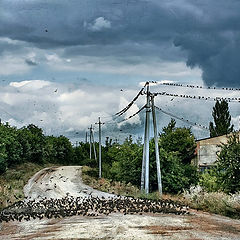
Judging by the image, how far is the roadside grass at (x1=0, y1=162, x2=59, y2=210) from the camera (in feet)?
102

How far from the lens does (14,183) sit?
149 feet

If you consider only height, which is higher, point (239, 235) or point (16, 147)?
point (16, 147)

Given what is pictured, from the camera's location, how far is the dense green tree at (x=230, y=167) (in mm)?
27750

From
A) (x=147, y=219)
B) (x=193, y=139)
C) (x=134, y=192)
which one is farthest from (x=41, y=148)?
(x=147, y=219)

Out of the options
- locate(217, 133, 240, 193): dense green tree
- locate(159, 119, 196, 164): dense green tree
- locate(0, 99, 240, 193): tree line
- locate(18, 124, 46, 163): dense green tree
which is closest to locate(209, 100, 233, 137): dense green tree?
locate(0, 99, 240, 193): tree line

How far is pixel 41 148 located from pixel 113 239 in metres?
66.3

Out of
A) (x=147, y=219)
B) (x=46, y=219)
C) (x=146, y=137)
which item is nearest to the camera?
(x=147, y=219)

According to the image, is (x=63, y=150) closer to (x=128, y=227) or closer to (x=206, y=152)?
(x=206, y=152)

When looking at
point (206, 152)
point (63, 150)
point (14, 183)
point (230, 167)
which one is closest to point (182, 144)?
point (206, 152)

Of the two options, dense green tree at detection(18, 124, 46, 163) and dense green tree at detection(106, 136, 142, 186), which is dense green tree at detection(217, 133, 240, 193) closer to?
dense green tree at detection(106, 136, 142, 186)

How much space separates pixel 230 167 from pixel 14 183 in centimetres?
2447

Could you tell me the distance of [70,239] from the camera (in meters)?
15.5

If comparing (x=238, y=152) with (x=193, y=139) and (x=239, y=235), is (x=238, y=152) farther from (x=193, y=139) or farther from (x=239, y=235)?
(x=193, y=139)

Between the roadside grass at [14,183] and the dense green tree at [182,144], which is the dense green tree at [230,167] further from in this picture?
the dense green tree at [182,144]
